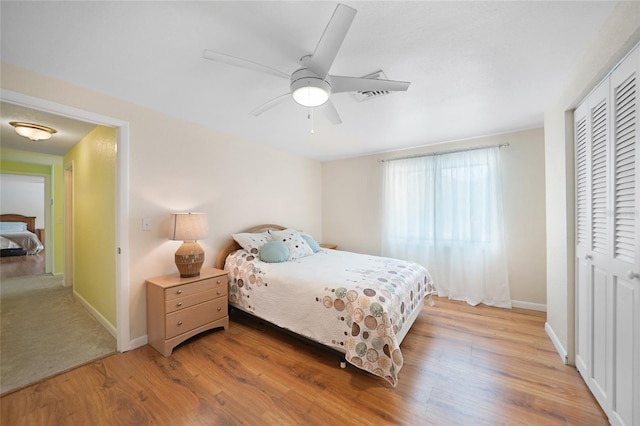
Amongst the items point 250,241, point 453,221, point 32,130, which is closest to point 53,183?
point 32,130

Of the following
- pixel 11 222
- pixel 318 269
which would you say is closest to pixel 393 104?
pixel 318 269

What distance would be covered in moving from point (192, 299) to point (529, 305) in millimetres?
4105

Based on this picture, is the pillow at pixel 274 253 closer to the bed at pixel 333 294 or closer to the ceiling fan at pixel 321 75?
the bed at pixel 333 294

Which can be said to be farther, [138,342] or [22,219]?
[22,219]

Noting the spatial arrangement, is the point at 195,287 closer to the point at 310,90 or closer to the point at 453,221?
the point at 310,90

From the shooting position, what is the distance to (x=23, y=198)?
24.6ft

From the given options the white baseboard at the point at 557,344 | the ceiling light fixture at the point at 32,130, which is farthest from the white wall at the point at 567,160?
the ceiling light fixture at the point at 32,130

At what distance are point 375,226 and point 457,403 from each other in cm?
290

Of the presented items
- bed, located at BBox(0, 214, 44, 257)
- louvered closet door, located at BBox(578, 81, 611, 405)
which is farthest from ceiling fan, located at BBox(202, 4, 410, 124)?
bed, located at BBox(0, 214, 44, 257)

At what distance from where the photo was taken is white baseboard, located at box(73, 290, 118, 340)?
2494 millimetres

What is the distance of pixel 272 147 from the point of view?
384 cm

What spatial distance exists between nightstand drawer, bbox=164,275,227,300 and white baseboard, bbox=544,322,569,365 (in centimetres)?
321

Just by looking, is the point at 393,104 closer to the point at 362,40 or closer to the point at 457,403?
the point at 362,40

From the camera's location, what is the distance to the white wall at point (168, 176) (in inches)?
81.6
